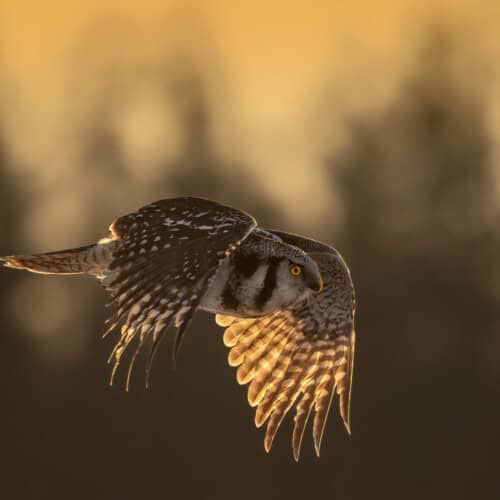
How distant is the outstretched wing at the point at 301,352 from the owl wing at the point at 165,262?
1.53 metres

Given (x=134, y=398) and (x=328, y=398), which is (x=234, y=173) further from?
(x=328, y=398)

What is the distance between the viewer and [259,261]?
1107 cm

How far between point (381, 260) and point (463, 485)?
3.25 meters

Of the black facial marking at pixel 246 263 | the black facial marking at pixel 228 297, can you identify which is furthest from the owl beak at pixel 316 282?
the black facial marking at pixel 228 297

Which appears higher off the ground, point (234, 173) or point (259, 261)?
point (259, 261)

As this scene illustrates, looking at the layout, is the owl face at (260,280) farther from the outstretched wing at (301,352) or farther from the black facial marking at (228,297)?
the outstretched wing at (301,352)

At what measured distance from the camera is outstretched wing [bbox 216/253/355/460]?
12.0 meters

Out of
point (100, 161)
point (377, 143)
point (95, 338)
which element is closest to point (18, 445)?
point (95, 338)

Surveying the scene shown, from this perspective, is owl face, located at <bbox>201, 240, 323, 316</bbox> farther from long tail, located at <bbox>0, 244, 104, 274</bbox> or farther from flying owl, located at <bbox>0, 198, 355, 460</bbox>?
long tail, located at <bbox>0, 244, 104, 274</bbox>

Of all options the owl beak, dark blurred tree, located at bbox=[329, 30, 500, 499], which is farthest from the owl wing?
dark blurred tree, located at bbox=[329, 30, 500, 499]

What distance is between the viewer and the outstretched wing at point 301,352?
1196cm

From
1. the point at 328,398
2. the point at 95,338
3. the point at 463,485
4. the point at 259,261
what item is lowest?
the point at 463,485

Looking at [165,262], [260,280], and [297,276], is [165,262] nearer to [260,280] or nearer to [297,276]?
[260,280]

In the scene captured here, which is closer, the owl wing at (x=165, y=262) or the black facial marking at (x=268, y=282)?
the owl wing at (x=165, y=262)
